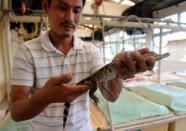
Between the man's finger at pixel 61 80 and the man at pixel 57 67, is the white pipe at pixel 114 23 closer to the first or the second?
the man at pixel 57 67

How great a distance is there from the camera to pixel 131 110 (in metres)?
1.55

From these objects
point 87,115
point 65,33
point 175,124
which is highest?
point 65,33

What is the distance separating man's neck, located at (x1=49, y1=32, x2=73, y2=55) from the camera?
932 mm

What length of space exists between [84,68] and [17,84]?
1.06ft

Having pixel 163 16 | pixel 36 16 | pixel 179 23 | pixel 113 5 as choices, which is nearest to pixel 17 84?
pixel 36 16

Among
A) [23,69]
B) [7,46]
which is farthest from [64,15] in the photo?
[7,46]

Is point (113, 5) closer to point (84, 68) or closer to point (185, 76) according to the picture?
point (185, 76)

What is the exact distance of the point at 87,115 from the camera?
0.98 m

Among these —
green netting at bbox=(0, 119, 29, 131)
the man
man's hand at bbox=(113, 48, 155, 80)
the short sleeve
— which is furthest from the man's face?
green netting at bbox=(0, 119, 29, 131)

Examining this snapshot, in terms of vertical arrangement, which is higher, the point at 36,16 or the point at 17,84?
the point at 36,16

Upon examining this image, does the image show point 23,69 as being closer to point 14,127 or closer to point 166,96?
point 14,127

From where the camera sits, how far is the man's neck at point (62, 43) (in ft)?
3.06

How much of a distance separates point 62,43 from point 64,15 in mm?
157

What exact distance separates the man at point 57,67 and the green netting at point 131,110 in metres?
0.53
